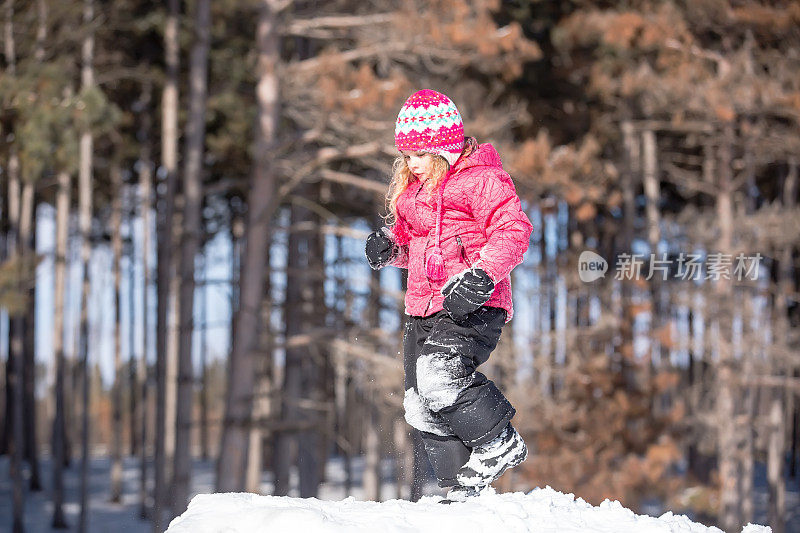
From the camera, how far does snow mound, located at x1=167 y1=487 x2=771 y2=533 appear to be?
10.2 feet

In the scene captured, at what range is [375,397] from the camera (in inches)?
512

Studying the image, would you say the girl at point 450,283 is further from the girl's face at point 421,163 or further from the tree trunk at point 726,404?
the tree trunk at point 726,404

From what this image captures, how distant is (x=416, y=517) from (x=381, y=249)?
3.77 ft

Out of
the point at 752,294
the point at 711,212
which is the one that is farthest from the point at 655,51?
the point at 752,294

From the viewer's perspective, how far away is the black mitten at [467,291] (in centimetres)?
330

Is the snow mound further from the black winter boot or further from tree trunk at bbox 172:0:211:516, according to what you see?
tree trunk at bbox 172:0:211:516

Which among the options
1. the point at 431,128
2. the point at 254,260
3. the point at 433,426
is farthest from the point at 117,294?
the point at 431,128

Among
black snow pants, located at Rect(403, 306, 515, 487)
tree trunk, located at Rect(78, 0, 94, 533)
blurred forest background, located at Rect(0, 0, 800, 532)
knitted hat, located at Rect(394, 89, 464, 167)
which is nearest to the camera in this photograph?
black snow pants, located at Rect(403, 306, 515, 487)

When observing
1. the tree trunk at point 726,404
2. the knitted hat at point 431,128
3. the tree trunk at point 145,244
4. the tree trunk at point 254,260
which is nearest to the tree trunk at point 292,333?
the tree trunk at point 254,260

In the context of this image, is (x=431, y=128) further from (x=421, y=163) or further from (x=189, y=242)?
(x=189, y=242)

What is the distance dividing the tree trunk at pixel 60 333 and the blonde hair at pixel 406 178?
15.8 m

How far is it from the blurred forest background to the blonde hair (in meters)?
6.08

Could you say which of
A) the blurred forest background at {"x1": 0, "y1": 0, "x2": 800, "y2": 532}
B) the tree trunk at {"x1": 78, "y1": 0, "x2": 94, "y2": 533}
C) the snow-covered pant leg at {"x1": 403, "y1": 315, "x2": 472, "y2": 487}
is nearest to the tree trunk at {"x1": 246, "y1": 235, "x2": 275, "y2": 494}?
the blurred forest background at {"x1": 0, "y1": 0, "x2": 800, "y2": 532}

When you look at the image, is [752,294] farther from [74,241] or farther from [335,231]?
[74,241]
